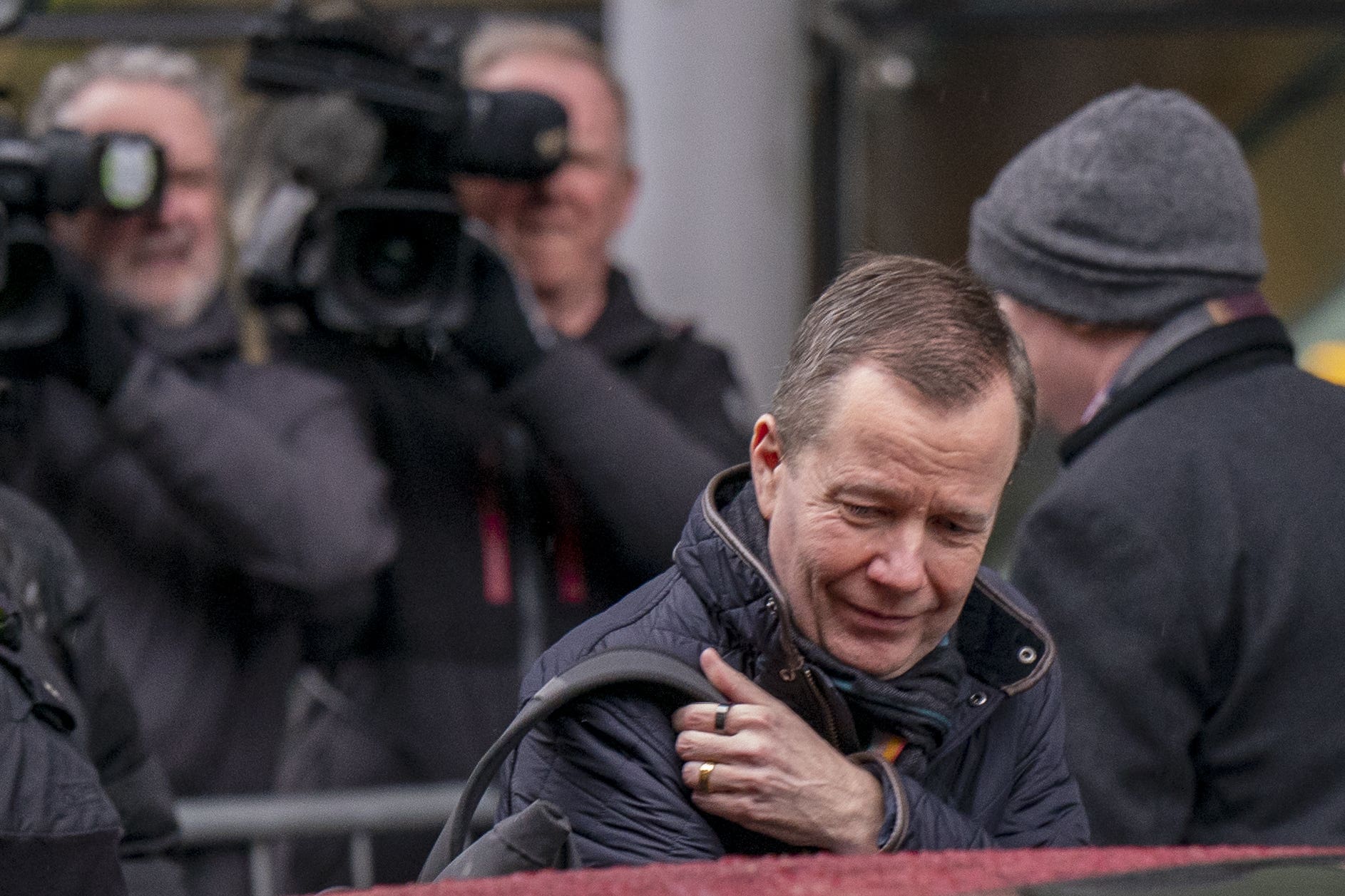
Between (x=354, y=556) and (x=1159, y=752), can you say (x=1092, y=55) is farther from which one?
(x=1159, y=752)

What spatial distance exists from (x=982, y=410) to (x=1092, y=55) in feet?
10.9

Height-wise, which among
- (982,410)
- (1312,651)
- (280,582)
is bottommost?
(280,582)

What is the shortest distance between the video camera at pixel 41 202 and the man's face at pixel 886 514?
1584 mm

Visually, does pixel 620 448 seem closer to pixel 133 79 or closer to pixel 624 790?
pixel 133 79

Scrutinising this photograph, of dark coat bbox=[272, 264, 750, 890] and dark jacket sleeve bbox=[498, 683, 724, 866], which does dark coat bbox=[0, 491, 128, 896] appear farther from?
dark coat bbox=[272, 264, 750, 890]

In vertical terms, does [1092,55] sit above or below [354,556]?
above

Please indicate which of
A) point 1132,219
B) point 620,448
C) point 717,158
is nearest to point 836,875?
point 1132,219

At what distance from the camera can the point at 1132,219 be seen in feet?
7.87

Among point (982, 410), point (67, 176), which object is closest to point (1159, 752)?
point (982, 410)

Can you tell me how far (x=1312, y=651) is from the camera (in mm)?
2176

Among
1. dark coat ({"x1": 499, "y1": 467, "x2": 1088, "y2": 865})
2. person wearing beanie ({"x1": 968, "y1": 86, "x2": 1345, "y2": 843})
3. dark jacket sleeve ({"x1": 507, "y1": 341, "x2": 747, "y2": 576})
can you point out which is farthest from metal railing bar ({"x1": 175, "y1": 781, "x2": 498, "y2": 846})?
dark coat ({"x1": 499, "y1": 467, "x2": 1088, "y2": 865})

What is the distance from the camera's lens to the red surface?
140 cm

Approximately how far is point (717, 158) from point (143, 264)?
1298 mm

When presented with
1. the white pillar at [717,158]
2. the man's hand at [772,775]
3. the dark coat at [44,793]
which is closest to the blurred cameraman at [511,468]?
the white pillar at [717,158]
